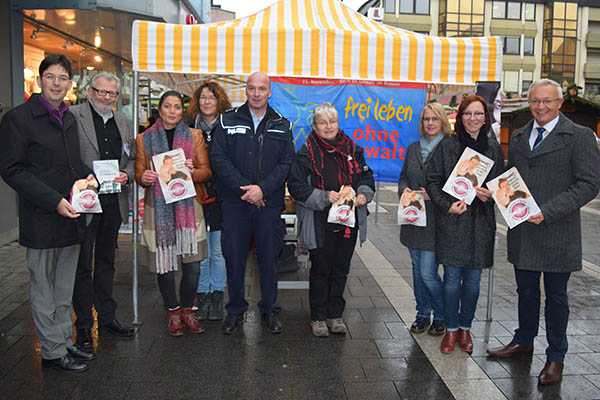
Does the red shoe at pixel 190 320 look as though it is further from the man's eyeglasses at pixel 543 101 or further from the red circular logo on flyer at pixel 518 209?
the man's eyeglasses at pixel 543 101

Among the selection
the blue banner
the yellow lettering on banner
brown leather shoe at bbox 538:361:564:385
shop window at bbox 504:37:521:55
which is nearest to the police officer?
the blue banner

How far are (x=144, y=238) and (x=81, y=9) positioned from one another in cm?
511

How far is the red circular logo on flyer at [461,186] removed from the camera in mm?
3615

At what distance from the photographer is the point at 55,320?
3.50 meters

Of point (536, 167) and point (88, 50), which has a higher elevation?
point (88, 50)

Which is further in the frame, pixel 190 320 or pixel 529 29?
pixel 529 29

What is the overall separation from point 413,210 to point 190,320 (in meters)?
2.16

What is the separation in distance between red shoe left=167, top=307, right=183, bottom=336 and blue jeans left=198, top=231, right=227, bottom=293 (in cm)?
53

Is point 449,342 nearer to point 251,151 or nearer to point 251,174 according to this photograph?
point 251,174

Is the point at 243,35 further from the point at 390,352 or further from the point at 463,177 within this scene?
the point at 390,352

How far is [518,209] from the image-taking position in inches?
133

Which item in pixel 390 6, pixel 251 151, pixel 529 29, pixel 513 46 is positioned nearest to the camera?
pixel 251 151

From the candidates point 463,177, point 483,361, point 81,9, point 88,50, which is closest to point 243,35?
point 463,177

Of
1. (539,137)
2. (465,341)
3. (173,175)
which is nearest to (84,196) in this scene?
(173,175)
